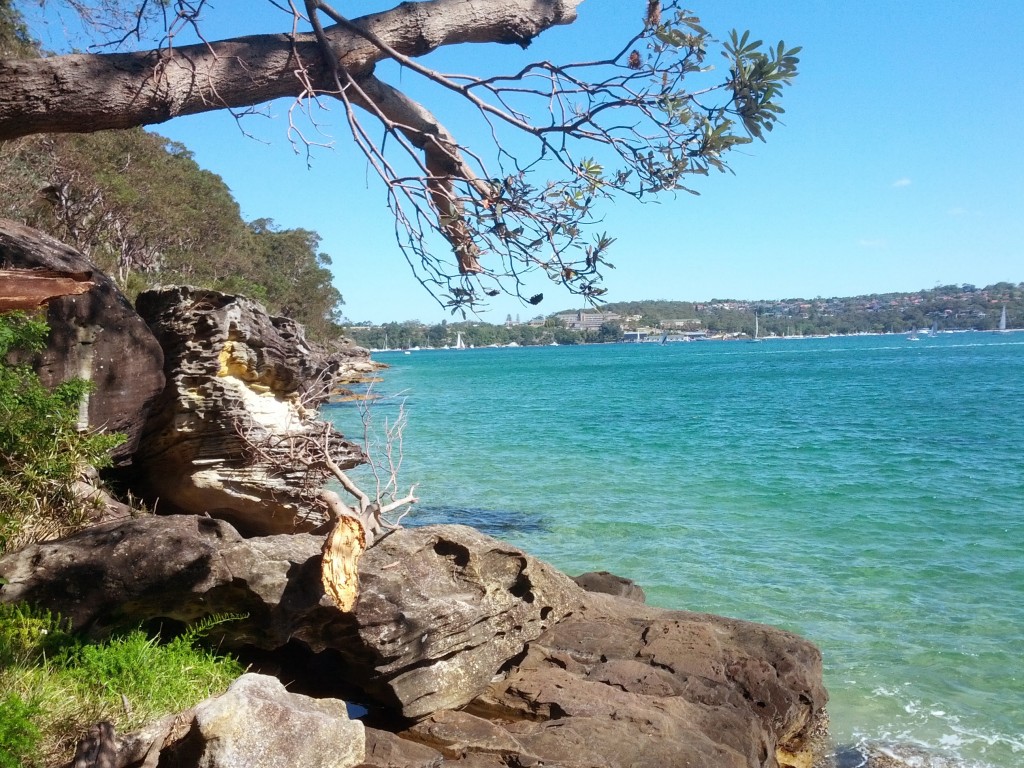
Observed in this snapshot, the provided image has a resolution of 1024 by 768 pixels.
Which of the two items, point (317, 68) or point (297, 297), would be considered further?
point (297, 297)

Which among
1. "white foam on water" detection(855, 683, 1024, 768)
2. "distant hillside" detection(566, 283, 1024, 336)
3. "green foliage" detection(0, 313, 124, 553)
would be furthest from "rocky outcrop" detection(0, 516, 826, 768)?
"distant hillside" detection(566, 283, 1024, 336)

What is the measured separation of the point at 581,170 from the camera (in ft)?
14.3

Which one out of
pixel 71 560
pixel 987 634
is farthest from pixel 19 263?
pixel 987 634

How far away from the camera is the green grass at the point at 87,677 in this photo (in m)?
4.18

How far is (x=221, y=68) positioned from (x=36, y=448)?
3.38 metres

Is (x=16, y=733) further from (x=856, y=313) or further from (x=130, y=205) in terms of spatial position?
(x=856, y=313)

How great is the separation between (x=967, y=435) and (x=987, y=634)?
2050cm

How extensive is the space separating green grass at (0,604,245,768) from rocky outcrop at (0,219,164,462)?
2118 millimetres

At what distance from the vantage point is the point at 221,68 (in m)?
4.18

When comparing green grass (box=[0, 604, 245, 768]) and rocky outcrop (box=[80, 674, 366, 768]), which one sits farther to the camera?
green grass (box=[0, 604, 245, 768])

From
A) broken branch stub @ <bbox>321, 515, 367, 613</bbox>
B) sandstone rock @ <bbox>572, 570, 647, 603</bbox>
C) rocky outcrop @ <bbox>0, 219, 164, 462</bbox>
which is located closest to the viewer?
broken branch stub @ <bbox>321, 515, 367, 613</bbox>

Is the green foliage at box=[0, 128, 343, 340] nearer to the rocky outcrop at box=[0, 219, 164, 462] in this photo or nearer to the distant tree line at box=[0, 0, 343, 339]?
the distant tree line at box=[0, 0, 343, 339]

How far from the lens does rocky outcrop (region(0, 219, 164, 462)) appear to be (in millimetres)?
6250

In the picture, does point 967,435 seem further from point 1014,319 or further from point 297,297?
point 1014,319
